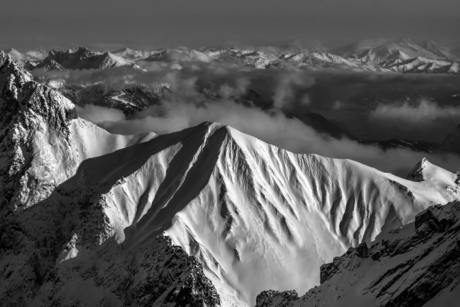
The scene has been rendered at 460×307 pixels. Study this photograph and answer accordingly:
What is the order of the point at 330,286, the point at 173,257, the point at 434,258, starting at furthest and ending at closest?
the point at 173,257
the point at 330,286
the point at 434,258

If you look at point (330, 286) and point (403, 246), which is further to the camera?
point (330, 286)

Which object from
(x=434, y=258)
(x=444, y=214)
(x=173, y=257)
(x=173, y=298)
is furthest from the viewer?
(x=173, y=257)

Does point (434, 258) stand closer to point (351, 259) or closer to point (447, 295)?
point (447, 295)

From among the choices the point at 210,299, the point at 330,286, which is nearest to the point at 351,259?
the point at 330,286

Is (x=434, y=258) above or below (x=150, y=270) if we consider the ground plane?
below

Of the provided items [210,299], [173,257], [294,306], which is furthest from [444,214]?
[173,257]

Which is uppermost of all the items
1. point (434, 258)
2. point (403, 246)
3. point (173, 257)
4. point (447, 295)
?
point (173, 257)

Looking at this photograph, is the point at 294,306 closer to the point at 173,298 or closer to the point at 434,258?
the point at 173,298
